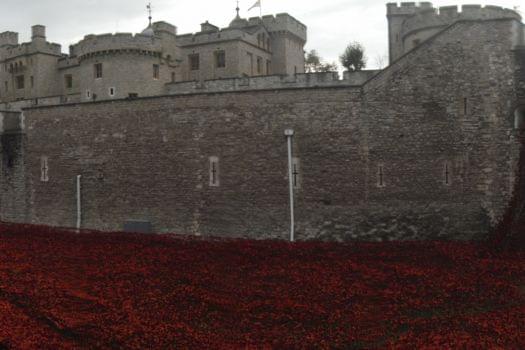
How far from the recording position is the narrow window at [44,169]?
21656 mm

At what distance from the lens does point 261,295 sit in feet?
39.3

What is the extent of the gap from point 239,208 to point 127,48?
19451 mm

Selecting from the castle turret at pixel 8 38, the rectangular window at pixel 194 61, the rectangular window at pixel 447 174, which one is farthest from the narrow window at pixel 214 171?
the castle turret at pixel 8 38

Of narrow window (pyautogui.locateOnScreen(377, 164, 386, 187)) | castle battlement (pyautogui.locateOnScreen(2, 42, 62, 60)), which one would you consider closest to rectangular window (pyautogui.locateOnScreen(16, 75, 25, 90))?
castle battlement (pyautogui.locateOnScreen(2, 42, 62, 60))

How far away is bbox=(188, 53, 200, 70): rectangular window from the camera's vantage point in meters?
38.3

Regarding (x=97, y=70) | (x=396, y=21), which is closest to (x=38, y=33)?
(x=97, y=70)

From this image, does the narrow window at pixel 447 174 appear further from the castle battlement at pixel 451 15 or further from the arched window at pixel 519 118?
the castle battlement at pixel 451 15

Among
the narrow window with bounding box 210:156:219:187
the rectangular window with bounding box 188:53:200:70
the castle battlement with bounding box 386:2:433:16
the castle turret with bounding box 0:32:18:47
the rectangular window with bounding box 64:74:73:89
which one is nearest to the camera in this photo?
the narrow window with bounding box 210:156:219:187

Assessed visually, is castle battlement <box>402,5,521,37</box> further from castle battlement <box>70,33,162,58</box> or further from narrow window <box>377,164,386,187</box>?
castle battlement <box>70,33,162,58</box>

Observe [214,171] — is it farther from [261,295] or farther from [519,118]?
[519,118]

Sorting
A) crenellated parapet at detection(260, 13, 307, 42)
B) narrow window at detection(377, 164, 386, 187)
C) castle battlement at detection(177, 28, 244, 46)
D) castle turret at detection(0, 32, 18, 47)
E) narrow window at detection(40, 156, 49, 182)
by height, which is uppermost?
castle turret at detection(0, 32, 18, 47)

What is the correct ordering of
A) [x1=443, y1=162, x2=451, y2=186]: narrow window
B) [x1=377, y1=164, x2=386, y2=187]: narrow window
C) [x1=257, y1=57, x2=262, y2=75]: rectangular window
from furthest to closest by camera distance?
[x1=257, y1=57, x2=262, y2=75]: rectangular window → [x1=377, y1=164, x2=386, y2=187]: narrow window → [x1=443, y1=162, x2=451, y2=186]: narrow window

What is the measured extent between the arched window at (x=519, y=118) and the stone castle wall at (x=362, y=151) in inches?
7.4

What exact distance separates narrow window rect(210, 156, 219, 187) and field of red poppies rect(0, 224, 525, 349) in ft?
7.28
